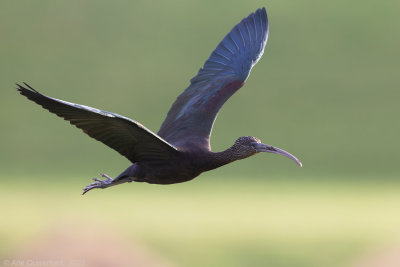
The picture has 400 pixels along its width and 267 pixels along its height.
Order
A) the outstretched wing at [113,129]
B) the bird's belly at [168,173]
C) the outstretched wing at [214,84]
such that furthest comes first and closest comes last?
the outstretched wing at [214,84], the bird's belly at [168,173], the outstretched wing at [113,129]

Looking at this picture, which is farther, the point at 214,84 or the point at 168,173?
the point at 214,84

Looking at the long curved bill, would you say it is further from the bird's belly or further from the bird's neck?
the bird's belly

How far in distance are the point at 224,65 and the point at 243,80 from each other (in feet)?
0.53

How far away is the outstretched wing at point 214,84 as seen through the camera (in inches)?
141

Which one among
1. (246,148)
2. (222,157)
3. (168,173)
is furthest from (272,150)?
(168,173)

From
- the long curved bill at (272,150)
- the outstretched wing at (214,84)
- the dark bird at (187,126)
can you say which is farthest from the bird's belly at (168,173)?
the long curved bill at (272,150)

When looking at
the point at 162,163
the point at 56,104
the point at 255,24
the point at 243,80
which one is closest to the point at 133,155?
the point at 162,163

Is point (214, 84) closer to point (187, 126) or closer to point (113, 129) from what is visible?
point (187, 126)

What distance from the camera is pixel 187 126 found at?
3.61 metres

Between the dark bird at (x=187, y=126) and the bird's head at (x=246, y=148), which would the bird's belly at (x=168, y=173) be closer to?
the dark bird at (x=187, y=126)

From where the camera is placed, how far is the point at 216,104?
372 centimetres

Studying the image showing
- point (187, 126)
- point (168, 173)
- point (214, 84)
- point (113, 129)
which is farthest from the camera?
point (214, 84)

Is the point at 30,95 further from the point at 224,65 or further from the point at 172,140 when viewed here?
the point at 224,65

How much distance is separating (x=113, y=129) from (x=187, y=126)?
61 cm
